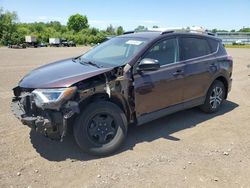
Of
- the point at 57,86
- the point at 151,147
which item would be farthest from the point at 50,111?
the point at 151,147

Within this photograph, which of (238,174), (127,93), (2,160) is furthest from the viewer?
(127,93)

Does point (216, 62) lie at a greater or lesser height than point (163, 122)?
greater

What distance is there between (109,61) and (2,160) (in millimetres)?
2262

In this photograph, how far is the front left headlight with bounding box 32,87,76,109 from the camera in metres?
3.66

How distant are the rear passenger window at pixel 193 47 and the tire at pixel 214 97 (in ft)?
2.50

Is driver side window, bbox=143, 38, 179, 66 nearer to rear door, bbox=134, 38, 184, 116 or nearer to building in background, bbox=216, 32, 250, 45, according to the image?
rear door, bbox=134, 38, 184, 116

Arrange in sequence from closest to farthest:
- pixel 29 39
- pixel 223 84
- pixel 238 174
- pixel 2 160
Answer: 1. pixel 238 174
2. pixel 2 160
3. pixel 223 84
4. pixel 29 39

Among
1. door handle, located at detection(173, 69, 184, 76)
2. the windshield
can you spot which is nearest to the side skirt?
door handle, located at detection(173, 69, 184, 76)

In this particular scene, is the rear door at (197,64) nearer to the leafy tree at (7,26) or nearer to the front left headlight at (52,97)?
the front left headlight at (52,97)

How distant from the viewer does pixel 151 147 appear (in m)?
4.44

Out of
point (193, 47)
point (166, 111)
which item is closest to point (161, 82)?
point (166, 111)

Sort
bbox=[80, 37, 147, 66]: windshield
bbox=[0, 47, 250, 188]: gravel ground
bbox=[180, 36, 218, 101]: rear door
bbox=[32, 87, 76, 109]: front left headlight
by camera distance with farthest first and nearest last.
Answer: bbox=[180, 36, 218, 101]: rear door
bbox=[80, 37, 147, 66]: windshield
bbox=[32, 87, 76, 109]: front left headlight
bbox=[0, 47, 250, 188]: gravel ground

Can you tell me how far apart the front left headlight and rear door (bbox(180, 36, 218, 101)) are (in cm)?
242

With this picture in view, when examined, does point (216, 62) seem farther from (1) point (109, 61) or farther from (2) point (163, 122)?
(1) point (109, 61)
